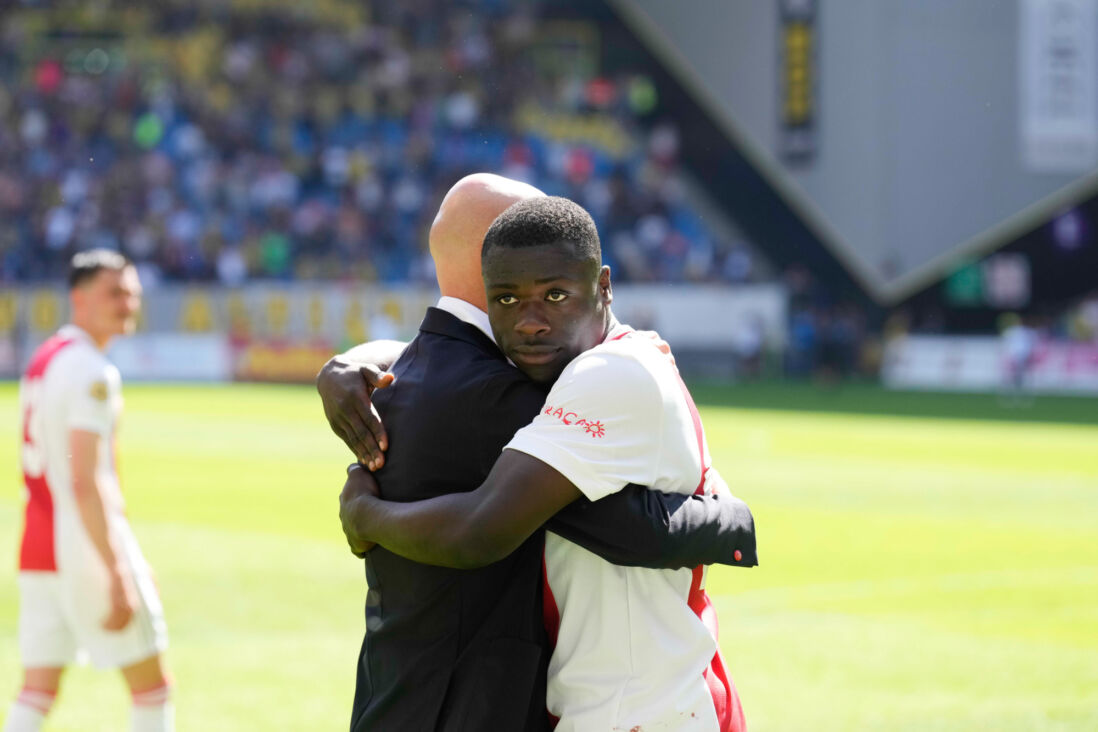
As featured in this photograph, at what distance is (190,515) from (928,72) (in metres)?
27.2

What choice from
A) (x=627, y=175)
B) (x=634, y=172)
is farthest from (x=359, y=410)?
(x=634, y=172)

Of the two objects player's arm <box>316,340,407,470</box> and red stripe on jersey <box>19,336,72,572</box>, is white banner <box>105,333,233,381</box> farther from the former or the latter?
player's arm <box>316,340,407,470</box>

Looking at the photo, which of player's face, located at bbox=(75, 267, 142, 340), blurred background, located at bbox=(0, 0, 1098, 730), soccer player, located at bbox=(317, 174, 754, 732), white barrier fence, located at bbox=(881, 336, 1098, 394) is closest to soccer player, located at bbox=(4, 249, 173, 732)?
player's face, located at bbox=(75, 267, 142, 340)

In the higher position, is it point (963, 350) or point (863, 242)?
point (863, 242)

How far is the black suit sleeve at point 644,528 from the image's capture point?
2932 mm

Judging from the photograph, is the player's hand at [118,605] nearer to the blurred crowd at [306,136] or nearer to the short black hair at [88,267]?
the short black hair at [88,267]

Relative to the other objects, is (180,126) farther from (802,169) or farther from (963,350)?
(963,350)

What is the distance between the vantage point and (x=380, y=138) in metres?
41.3

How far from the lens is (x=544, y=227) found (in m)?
2.95

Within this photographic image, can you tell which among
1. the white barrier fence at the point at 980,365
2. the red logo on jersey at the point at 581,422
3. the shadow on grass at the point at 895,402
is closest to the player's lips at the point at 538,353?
the red logo on jersey at the point at 581,422

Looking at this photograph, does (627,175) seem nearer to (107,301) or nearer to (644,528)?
→ (107,301)

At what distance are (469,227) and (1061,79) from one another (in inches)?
1410

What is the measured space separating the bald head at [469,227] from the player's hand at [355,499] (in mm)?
434

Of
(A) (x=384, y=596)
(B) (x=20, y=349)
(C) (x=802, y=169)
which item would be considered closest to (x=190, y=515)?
(A) (x=384, y=596)
